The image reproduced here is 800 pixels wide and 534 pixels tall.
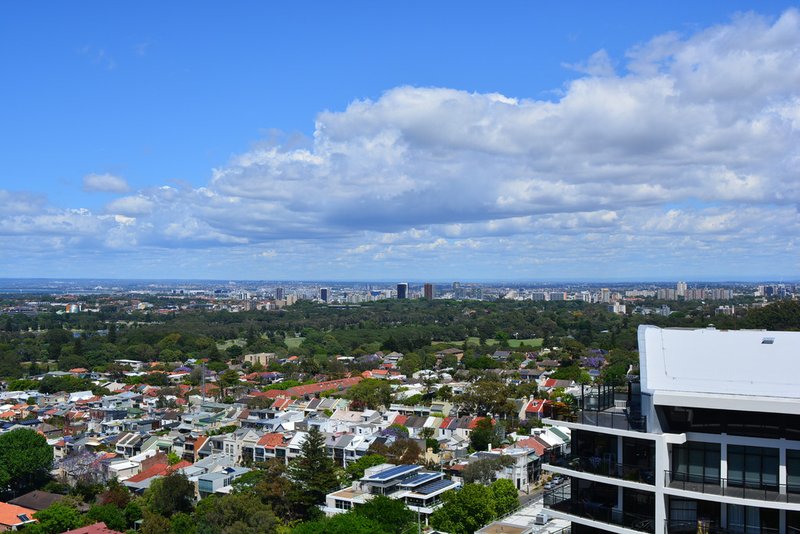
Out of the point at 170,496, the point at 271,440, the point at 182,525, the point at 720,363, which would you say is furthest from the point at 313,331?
the point at 720,363

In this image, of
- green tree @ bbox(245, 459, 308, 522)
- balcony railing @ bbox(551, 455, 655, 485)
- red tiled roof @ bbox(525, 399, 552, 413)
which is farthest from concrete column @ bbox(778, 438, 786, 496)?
red tiled roof @ bbox(525, 399, 552, 413)

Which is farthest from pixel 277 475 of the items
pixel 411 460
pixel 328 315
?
pixel 328 315

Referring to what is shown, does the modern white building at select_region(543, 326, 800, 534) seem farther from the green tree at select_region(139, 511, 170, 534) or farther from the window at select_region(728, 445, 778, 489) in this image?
the green tree at select_region(139, 511, 170, 534)

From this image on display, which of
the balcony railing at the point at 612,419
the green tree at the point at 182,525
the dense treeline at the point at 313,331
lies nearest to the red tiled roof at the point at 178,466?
the green tree at the point at 182,525

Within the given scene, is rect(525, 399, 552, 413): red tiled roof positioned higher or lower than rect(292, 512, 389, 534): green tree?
lower

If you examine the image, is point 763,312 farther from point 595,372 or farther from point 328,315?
point 328,315
